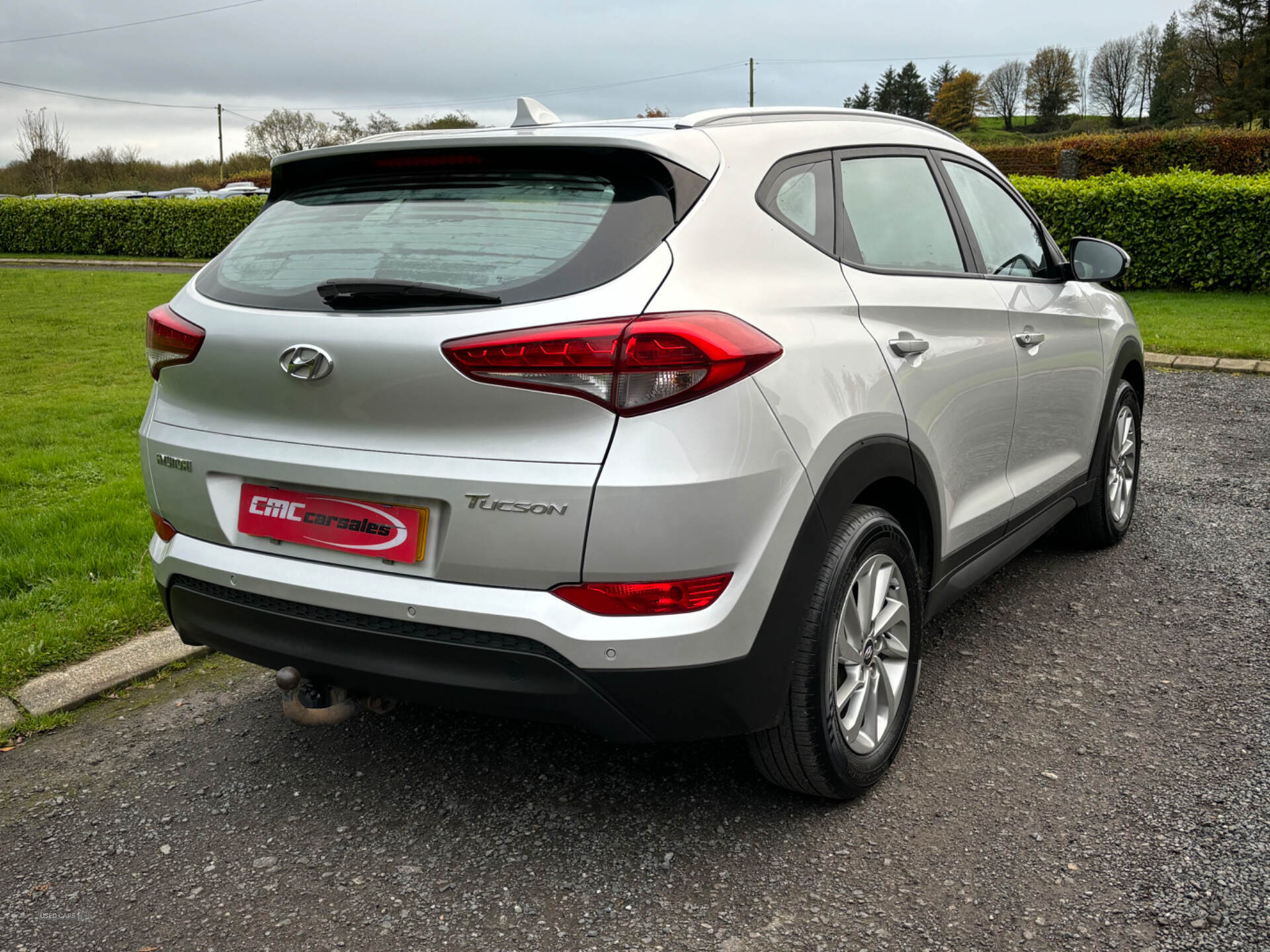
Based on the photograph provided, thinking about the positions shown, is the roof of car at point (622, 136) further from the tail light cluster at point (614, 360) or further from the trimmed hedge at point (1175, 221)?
the trimmed hedge at point (1175, 221)

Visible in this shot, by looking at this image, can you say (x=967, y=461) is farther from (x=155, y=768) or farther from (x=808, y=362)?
(x=155, y=768)

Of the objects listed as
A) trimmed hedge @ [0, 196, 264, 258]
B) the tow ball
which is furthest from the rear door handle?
trimmed hedge @ [0, 196, 264, 258]

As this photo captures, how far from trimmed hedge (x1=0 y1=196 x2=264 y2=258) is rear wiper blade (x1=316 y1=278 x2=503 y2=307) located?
82.5 feet

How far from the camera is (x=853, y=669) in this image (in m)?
2.82

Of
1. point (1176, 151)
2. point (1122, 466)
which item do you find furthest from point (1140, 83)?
point (1122, 466)

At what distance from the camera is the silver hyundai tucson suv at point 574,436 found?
7.39 feet

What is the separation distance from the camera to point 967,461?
3.37 m

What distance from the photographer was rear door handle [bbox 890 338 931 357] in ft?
9.57

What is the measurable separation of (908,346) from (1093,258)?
5.89 feet

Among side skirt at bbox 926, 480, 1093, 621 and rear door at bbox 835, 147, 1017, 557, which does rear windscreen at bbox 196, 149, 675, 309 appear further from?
side skirt at bbox 926, 480, 1093, 621

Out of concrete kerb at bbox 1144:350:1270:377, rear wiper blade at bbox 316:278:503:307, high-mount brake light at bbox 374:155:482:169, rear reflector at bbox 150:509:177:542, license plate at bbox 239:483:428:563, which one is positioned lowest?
concrete kerb at bbox 1144:350:1270:377

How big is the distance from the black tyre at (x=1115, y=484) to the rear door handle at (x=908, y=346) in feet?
6.49

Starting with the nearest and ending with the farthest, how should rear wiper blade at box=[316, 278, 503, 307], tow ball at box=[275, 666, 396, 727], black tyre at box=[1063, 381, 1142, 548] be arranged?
rear wiper blade at box=[316, 278, 503, 307], tow ball at box=[275, 666, 396, 727], black tyre at box=[1063, 381, 1142, 548]

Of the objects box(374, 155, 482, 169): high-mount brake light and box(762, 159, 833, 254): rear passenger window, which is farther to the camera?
box(762, 159, 833, 254): rear passenger window
